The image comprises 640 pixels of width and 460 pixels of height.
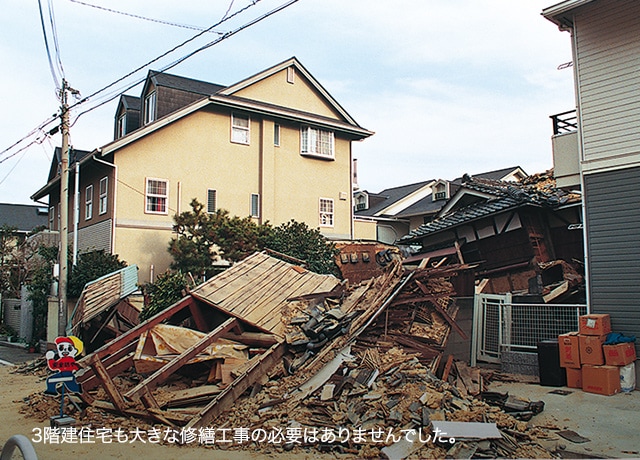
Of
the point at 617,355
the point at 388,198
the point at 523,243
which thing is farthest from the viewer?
the point at 388,198

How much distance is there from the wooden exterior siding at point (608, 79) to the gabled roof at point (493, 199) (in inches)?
128

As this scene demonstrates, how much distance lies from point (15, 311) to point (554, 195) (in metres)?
21.5

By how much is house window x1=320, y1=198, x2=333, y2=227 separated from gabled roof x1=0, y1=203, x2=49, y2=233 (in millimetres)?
23586

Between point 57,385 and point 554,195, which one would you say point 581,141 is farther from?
point 57,385

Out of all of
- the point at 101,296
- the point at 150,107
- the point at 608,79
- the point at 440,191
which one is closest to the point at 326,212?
the point at 150,107

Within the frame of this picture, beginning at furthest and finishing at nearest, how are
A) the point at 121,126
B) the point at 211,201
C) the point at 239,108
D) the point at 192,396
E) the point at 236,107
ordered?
the point at 121,126, the point at 239,108, the point at 236,107, the point at 211,201, the point at 192,396

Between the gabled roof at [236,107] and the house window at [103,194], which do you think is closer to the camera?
the gabled roof at [236,107]

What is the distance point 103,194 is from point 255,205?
580 centimetres

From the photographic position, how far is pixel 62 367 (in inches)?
299

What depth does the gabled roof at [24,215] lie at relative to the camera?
37.8 m

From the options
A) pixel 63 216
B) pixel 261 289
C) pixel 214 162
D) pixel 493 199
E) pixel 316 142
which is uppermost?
pixel 316 142

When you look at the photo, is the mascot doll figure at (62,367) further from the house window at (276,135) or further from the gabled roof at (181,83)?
the house window at (276,135)

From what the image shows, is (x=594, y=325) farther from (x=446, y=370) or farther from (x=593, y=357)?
(x=446, y=370)

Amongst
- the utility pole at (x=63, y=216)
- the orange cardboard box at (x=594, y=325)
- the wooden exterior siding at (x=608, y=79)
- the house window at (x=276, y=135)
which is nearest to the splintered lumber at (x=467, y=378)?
the orange cardboard box at (x=594, y=325)
